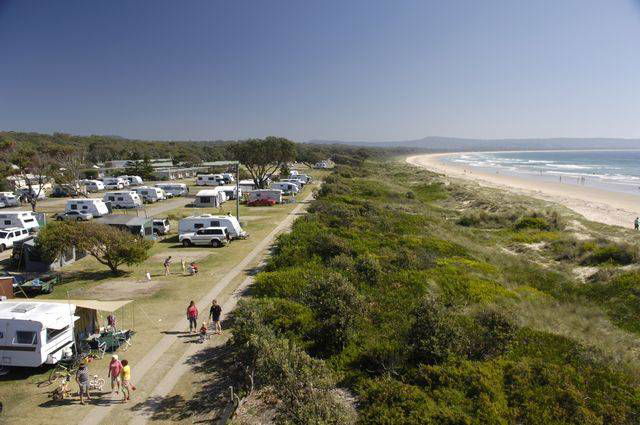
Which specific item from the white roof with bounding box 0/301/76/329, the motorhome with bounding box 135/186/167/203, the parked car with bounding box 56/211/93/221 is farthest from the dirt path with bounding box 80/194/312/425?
the motorhome with bounding box 135/186/167/203

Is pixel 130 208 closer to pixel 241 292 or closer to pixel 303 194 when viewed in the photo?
pixel 303 194

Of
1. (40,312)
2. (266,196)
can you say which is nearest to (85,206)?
(266,196)

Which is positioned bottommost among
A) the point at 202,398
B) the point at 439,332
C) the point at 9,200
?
the point at 202,398

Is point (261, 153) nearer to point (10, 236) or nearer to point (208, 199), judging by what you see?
point (208, 199)

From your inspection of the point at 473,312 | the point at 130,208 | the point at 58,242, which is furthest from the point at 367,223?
the point at 130,208

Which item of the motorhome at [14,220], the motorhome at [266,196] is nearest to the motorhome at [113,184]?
the motorhome at [266,196]
